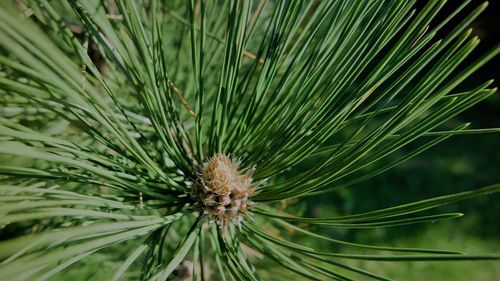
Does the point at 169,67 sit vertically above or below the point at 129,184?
above

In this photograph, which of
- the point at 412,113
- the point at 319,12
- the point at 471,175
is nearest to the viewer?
the point at 412,113

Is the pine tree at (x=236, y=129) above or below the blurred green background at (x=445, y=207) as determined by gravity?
below

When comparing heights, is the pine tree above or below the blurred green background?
below

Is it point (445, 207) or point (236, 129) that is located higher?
point (445, 207)

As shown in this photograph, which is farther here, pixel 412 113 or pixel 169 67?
pixel 169 67

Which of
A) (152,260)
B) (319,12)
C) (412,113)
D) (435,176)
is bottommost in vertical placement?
(152,260)

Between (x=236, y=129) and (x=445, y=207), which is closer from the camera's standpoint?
(x=236, y=129)

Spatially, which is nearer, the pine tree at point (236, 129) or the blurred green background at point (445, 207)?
the pine tree at point (236, 129)

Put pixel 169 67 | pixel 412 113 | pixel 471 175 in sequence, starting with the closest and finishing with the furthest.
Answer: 1. pixel 412 113
2. pixel 169 67
3. pixel 471 175

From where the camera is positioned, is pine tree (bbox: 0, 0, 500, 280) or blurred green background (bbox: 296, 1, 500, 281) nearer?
pine tree (bbox: 0, 0, 500, 280)

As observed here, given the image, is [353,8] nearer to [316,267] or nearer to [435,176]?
[316,267]

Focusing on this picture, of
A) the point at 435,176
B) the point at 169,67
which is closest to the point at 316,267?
the point at 169,67
